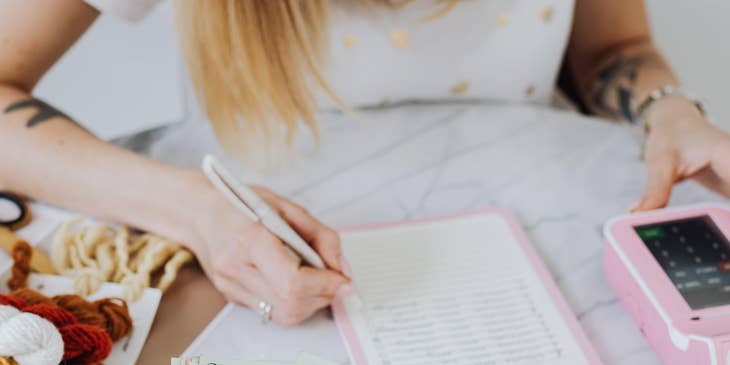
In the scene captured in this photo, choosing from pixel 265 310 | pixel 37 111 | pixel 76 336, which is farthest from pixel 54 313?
pixel 37 111

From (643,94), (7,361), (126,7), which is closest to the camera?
(7,361)

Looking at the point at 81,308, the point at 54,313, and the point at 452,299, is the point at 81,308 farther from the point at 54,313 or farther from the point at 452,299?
the point at 452,299

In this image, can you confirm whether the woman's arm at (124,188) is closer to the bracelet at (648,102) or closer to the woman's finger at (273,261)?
the woman's finger at (273,261)

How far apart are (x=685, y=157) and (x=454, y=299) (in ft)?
0.81

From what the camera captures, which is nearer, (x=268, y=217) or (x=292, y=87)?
(x=268, y=217)

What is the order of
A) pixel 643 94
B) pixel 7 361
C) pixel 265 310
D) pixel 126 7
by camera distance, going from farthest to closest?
pixel 643 94 → pixel 126 7 → pixel 265 310 → pixel 7 361

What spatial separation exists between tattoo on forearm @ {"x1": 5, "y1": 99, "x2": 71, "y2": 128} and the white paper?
0.30 m

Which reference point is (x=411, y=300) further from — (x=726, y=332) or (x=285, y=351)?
(x=726, y=332)

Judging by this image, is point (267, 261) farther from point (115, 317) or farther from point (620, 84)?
point (620, 84)

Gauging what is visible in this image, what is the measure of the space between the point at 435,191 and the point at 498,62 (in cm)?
20

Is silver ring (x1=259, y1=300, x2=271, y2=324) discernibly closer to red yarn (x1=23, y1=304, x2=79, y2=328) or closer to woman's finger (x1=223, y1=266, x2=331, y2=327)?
woman's finger (x1=223, y1=266, x2=331, y2=327)

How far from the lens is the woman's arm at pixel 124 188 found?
0.55 meters

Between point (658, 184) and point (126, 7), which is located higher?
point (126, 7)

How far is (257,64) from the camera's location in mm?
714
